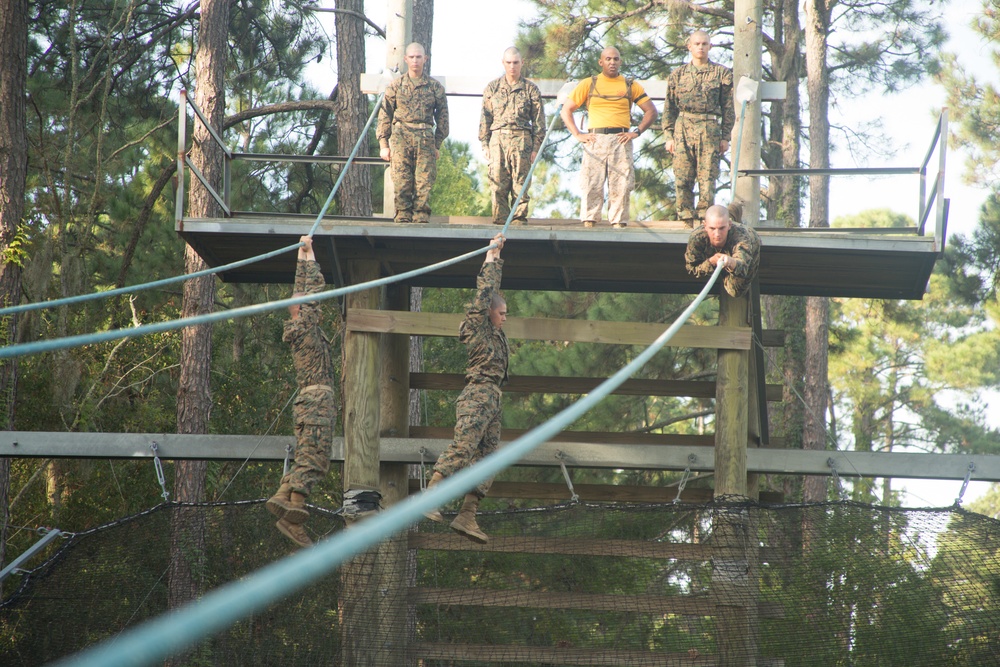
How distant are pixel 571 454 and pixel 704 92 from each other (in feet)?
10.5

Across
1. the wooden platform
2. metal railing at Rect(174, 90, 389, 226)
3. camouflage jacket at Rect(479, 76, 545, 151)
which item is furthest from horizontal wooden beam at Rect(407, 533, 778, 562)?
camouflage jacket at Rect(479, 76, 545, 151)

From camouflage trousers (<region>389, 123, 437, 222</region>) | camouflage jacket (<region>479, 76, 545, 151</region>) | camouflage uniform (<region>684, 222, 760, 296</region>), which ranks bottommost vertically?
camouflage uniform (<region>684, 222, 760, 296</region>)

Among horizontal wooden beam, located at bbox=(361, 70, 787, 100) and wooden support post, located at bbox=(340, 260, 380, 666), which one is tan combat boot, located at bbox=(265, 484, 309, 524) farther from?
horizontal wooden beam, located at bbox=(361, 70, 787, 100)

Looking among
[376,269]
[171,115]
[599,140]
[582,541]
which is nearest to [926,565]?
[582,541]

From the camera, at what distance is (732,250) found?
808cm

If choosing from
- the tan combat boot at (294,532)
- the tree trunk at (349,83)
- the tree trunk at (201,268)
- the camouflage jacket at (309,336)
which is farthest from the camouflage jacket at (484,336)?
the tree trunk at (349,83)

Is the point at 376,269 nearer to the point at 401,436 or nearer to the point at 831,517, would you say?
the point at 401,436

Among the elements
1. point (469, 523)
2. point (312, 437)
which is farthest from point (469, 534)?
point (312, 437)

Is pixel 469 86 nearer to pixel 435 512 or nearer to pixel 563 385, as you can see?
pixel 563 385

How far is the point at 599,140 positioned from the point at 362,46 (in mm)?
7603

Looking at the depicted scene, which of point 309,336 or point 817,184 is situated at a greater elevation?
point 817,184

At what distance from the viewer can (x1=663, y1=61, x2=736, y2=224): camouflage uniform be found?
942 cm

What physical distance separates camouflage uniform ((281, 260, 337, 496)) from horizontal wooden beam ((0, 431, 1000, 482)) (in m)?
1.40

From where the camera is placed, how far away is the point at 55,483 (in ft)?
55.1
